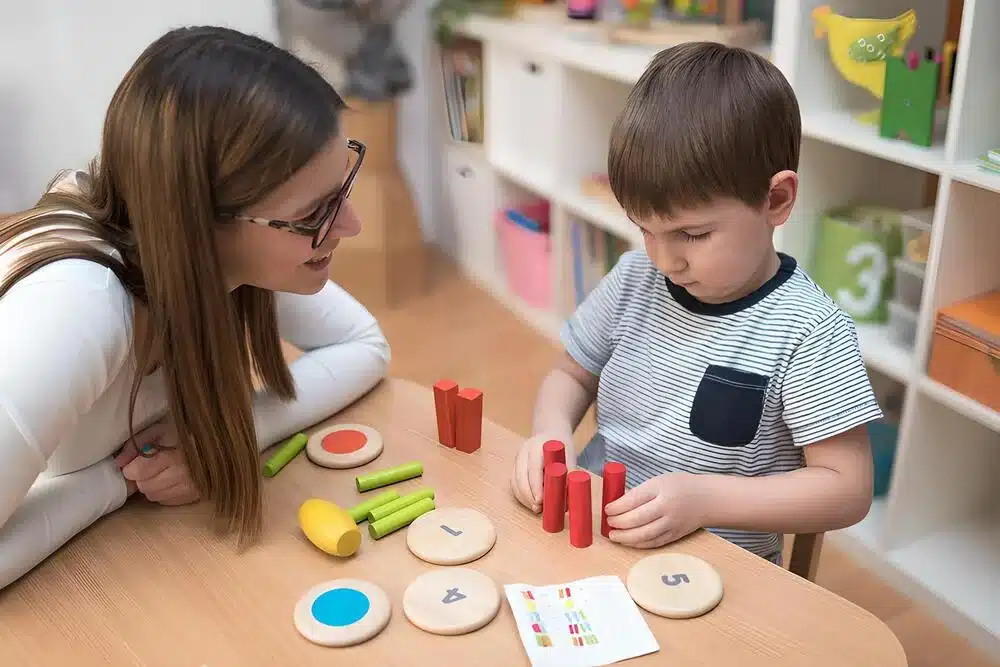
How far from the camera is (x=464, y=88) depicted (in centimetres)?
323

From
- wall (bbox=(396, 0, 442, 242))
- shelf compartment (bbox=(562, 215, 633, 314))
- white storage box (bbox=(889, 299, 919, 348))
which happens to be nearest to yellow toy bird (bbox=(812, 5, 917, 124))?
white storage box (bbox=(889, 299, 919, 348))

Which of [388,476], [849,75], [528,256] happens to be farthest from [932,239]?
[528,256]

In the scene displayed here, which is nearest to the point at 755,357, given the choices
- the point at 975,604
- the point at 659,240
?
the point at 659,240

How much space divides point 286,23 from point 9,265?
2.30 metres

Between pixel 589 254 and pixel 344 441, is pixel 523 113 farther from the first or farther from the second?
pixel 344 441

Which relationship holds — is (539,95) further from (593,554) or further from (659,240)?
(593,554)

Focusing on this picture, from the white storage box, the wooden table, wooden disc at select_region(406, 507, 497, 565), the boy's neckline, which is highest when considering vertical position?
the boy's neckline

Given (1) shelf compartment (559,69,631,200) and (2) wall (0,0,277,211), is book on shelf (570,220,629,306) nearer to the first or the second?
(1) shelf compartment (559,69,631,200)

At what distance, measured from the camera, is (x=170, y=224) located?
95 cm

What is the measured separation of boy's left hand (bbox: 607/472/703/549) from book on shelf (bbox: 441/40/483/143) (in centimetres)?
235

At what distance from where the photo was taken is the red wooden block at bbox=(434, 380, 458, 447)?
1.14 m

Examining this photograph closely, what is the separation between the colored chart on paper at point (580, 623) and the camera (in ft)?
2.80

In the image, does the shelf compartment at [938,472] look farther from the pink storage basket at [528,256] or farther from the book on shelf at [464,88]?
the book on shelf at [464,88]

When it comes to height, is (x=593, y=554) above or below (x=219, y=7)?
below
